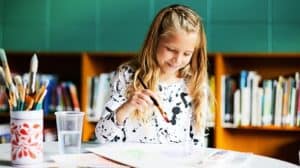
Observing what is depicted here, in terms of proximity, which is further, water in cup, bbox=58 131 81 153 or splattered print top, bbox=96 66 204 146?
splattered print top, bbox=96 66 204 146

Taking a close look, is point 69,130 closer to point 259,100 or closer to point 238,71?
point 259,100

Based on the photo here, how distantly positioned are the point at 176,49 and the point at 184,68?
16 centimetres

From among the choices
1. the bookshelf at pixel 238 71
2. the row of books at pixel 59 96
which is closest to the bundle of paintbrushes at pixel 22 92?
the bookshelf at pixel 238 71

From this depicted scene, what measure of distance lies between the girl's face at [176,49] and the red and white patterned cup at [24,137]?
0.63 meters

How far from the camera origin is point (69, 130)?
53.9 inches

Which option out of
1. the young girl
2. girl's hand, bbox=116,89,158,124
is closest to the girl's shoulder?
the young girl

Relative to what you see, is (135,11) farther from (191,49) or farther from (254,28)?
(191,49)

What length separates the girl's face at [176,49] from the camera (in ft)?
5.90

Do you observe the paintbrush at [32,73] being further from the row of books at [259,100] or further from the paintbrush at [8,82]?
the row of books at [259,100]

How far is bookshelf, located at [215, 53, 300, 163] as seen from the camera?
2.88 metres

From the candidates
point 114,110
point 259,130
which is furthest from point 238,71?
point 114,110

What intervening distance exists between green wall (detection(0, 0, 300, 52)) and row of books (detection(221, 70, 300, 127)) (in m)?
0.17

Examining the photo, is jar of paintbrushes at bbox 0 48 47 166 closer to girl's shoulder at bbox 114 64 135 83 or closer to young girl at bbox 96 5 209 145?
young girl at bbox 96 5 209 145

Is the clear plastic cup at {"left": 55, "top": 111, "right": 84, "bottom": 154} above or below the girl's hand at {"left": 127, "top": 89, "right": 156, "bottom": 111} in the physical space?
below
